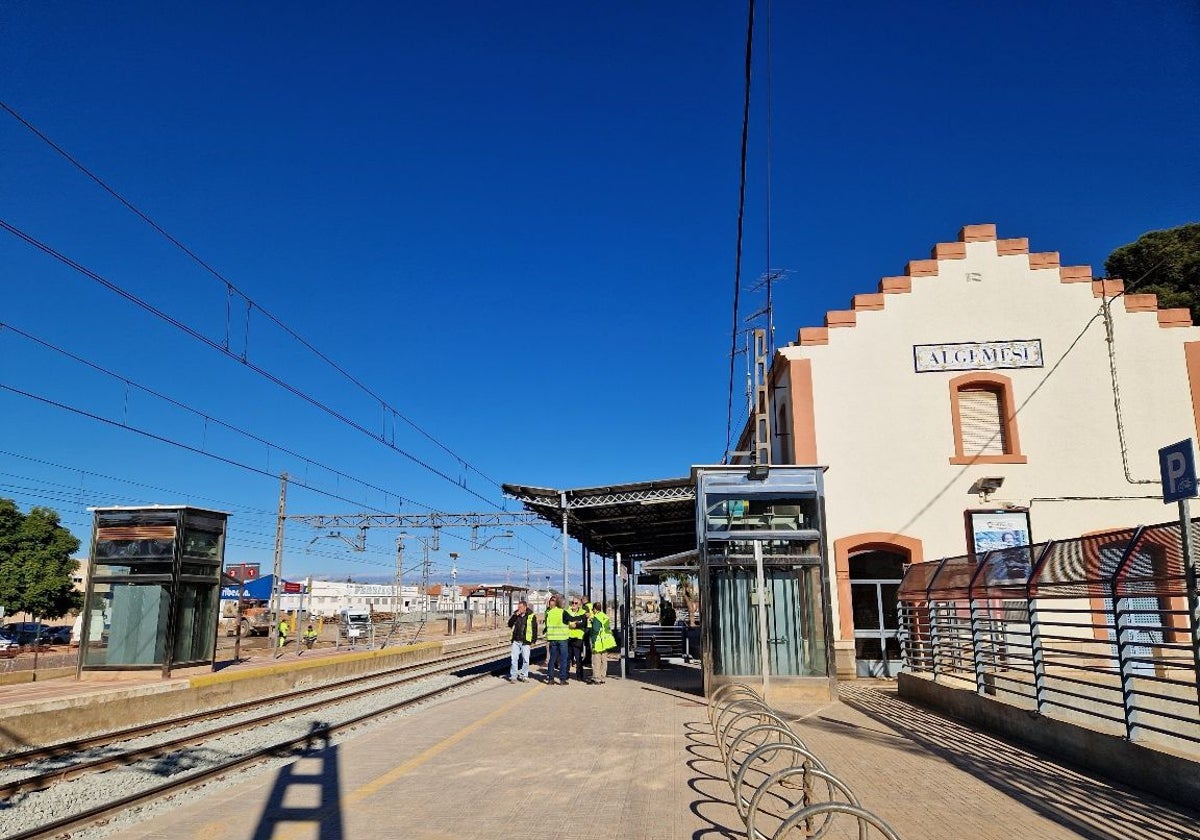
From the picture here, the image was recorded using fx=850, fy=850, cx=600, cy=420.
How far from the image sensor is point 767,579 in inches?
546

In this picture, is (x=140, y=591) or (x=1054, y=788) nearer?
(x=1054, y=788)

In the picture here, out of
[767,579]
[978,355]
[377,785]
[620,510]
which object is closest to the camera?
[377,785]

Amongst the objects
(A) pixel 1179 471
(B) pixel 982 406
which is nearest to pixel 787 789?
(A) pixel 1179 471

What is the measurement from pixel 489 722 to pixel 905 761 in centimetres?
551

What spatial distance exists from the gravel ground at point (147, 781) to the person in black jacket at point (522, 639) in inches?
151

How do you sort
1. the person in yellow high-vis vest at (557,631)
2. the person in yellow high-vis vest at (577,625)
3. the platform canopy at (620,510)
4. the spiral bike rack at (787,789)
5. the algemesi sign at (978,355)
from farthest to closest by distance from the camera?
the platform canopy at (620,510) < the algemesi sign at (978,355) < the person in yellow high-vis vest at (577,625) < the person in yellow high-vis vest at (557,631) < the spiral bike rack at (787,789)

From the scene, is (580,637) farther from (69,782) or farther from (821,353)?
(69,782)

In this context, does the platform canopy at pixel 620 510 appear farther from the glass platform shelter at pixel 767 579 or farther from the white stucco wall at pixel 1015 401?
the white stucco wall at pixel 1015 401

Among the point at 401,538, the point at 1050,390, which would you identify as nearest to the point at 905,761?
the point at 1050,390

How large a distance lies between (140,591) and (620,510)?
10851 millimetres

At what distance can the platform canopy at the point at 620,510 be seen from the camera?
19.3 metres

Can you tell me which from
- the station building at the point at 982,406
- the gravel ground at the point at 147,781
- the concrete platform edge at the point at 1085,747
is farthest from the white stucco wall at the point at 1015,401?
the gravel ground at the point at 147,781

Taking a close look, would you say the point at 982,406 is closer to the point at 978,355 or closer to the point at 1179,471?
the point at 978,355

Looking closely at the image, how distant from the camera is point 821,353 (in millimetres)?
18125
